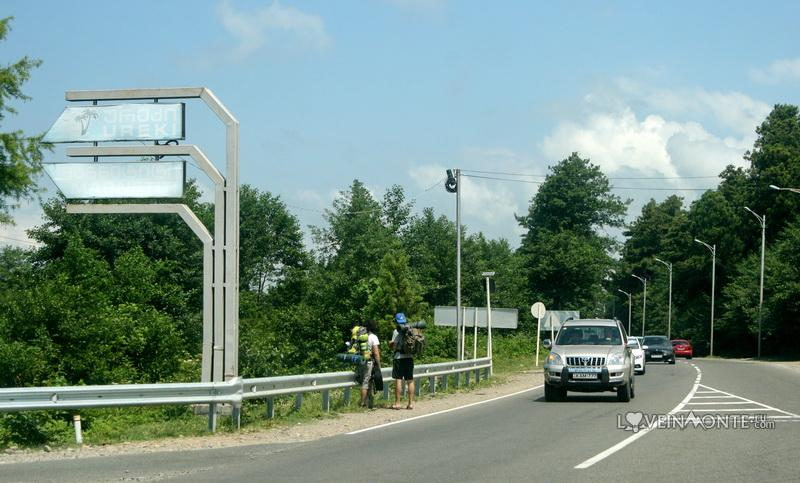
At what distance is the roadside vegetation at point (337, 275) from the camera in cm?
3494

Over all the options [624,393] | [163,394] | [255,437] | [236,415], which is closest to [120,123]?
[163,394]

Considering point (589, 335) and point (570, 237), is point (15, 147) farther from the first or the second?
point (570, 237)

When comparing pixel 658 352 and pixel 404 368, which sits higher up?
pixel 404 368

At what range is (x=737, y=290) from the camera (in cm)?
7612

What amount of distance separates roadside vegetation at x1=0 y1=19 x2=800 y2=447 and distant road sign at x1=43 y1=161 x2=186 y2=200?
402cm

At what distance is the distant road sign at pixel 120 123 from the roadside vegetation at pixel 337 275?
494 cm

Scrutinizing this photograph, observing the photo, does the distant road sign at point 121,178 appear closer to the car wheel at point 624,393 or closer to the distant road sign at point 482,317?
the car wheel at point 624,393

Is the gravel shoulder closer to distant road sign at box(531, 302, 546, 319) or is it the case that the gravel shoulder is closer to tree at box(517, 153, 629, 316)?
distant road sign at box(531, 302, 546, 319)

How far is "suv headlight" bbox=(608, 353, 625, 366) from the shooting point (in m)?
20.2

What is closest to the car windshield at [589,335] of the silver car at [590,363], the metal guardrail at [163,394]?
the silver car at [590,363]

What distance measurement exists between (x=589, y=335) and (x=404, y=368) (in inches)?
174

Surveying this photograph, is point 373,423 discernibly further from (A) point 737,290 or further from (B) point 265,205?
(B) point 265,205

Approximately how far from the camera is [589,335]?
21.6 metres

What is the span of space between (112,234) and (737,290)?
153ft
